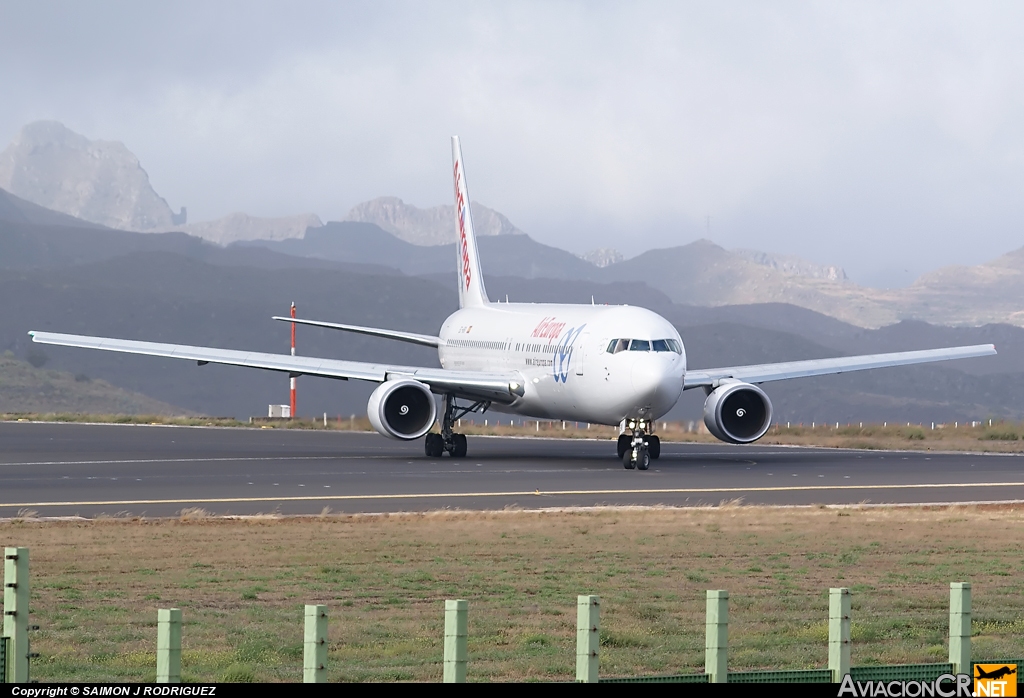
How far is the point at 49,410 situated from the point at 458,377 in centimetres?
9482

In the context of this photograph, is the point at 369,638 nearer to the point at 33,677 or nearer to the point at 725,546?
the point at 33,677

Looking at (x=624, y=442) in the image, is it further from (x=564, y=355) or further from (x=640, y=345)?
(x=640, y=345)

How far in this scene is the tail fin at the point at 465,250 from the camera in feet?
171

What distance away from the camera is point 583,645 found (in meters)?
8.34

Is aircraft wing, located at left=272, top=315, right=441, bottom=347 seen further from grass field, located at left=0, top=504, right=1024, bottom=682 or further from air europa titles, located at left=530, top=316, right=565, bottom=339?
grass field, located at left=0, top=504, right=1024, bottom=682

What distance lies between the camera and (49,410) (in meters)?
128

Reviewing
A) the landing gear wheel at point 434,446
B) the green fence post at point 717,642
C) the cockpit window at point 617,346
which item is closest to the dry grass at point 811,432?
the landing gear wheel at point 434,446

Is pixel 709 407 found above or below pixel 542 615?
above

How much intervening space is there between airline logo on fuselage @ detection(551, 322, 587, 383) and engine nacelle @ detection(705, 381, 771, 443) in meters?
3.94

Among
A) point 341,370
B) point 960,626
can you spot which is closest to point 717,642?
point 960,626

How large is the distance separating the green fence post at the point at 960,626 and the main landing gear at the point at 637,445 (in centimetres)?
2775

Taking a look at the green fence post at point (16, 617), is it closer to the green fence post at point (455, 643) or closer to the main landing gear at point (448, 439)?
the green fence post at point (455, 643)

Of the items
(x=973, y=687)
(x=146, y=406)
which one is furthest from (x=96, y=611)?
(x=146, y=406)

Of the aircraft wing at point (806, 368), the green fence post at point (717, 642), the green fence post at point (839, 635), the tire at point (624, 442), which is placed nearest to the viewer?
the green fence post at point (717, 642)
